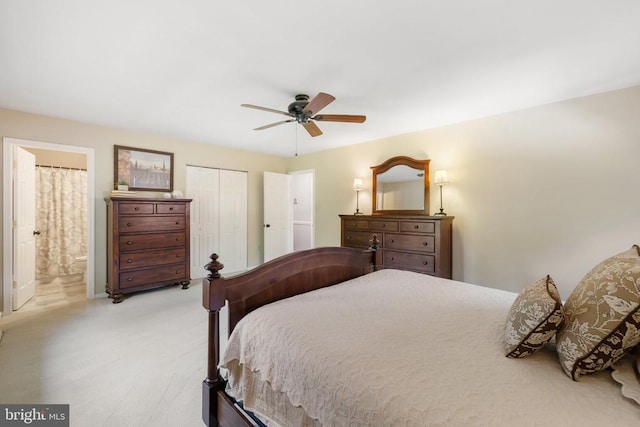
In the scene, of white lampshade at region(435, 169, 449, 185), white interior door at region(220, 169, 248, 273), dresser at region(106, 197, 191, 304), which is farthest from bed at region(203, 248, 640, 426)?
white interior door at region(220, 169, 248, 273)

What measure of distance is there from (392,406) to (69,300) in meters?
4.51

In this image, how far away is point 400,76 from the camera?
2363 millimetres

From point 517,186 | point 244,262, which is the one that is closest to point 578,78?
point 517,186

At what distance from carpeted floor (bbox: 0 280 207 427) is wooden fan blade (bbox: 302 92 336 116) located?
231 centimetres

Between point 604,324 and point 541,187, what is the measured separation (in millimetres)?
2637

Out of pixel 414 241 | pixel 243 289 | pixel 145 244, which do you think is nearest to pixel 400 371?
pixel 243 289

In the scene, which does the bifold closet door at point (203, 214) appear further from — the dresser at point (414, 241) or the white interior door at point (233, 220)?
the dresser at point (414, 241)

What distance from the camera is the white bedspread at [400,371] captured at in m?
0.77

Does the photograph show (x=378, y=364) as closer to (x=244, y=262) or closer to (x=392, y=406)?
(x=392, y=406)

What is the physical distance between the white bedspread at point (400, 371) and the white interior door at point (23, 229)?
3.67m

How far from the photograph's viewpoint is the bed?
0.79 m

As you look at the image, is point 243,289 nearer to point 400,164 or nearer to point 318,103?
point 318,103

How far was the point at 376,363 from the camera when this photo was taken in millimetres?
A: 975

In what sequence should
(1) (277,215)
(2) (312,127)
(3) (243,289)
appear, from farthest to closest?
(1) (277,215)
(2) (312,127)
(3) (243,289)
